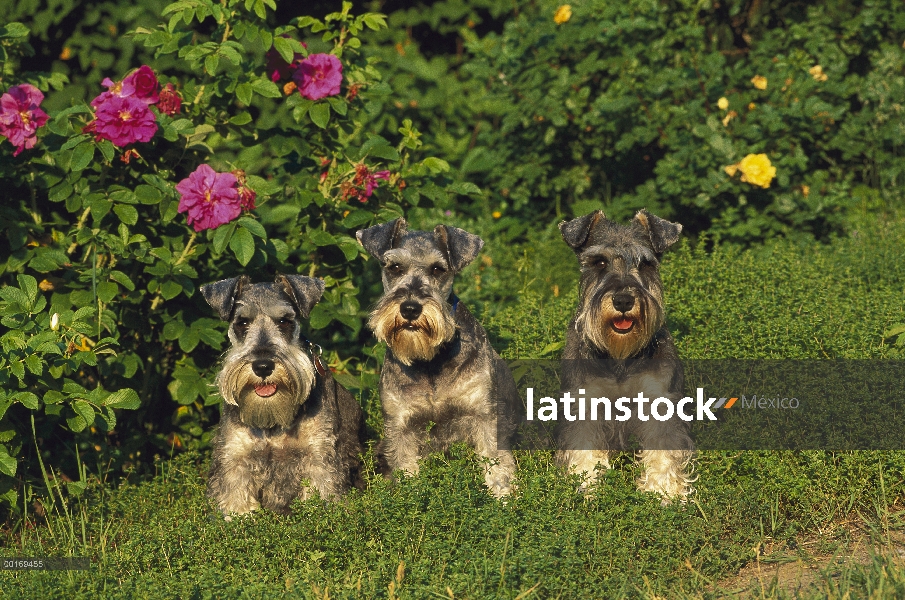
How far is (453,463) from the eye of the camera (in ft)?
23.1

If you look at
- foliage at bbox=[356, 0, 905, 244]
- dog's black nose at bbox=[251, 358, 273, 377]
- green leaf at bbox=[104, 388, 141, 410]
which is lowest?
green leaf at bbox=[104, 388, 141, 410]

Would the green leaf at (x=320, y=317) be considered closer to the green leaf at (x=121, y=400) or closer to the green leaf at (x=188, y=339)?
the green leaf at (x=188, y=339)

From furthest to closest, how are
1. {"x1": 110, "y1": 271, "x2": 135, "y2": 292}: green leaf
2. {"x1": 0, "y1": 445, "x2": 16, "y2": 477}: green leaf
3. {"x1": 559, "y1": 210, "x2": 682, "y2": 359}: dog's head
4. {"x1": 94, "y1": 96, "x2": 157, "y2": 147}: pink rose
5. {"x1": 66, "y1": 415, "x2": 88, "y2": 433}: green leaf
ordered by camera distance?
{"x1": 110, "y1": 271, "x2": 135, "y2": 292}: green leaf, {"x1": 94, "y1": 96, "x2": 157, "y2": 147}: pink rose, {"x1": 66, "y1": 415, "x2": 88, "y2": 433}: green leaf, {"x1": 559, "y1": 210, "x2": 682, "y2": 359}: dog's head, {"x1": 0, "y1": 445, "x2": 16, "y2": 477}: green leaf

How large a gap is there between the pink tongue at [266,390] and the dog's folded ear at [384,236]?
135 cm

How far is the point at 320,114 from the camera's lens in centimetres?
853

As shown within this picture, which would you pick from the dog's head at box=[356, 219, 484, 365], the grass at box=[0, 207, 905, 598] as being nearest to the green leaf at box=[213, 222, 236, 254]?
the dog's head at box=[356, 219, 484, 365]

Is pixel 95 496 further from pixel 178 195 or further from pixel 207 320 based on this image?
pixel 178 195

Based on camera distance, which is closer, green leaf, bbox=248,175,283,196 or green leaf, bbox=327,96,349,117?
green leaf, bbox=248,175,283,196

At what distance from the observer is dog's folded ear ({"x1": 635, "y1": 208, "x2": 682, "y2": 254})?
25.0 feet

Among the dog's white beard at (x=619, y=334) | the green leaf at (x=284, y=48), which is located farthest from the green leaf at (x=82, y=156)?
the dog's white beard at (x=619, y=334)

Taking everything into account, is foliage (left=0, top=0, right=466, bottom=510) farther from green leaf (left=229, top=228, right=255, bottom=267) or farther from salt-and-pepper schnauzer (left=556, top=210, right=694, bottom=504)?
salt-and-pepper schnauzer (left=556, top=210, right=694, bottom=504)

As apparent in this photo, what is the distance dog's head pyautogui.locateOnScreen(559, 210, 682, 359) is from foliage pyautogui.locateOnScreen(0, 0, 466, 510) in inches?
64.0

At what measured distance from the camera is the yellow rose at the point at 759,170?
10675 millimetres
